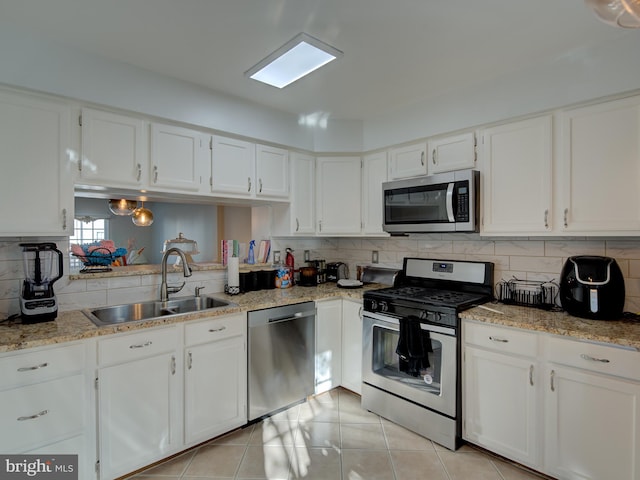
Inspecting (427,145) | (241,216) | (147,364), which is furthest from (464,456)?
→ (241,216)

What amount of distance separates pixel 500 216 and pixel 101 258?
9.42ft

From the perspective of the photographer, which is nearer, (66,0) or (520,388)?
(66,0)

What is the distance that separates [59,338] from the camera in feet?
5.60

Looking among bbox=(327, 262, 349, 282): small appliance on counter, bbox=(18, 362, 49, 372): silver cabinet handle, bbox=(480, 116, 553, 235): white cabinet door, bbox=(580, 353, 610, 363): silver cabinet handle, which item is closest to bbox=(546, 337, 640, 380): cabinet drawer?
bbox=(580, 353, 610, 363): silver cabinet handle

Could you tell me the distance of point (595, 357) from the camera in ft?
5.73

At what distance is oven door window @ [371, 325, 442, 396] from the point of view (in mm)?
2311

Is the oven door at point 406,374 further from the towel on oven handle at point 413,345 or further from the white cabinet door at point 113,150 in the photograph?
the white cabinet door at point 113,150

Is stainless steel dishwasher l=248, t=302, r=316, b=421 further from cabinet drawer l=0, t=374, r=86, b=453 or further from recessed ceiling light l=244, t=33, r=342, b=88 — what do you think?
recessed ceiling light l=244, t=33, r=342, b=88

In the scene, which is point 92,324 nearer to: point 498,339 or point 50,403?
point 50,403

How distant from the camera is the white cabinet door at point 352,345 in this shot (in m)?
2.88

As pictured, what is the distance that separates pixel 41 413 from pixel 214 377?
0.90 m

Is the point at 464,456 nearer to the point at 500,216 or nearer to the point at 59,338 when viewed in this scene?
the point at 500,216

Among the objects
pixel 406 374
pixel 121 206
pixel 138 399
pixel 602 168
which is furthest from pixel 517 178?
pixel 121 206

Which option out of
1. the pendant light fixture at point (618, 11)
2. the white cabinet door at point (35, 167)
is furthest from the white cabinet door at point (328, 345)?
the pendant light fixture at point (618, 11)
